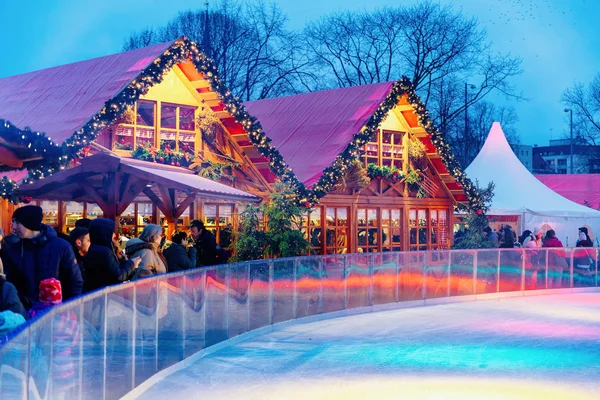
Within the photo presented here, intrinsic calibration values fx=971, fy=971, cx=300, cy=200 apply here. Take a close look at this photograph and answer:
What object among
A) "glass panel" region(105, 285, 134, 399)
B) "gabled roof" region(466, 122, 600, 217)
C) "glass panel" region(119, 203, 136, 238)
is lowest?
"glass panel" region(105, 285, 134, 399)

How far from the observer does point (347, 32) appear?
164 feet

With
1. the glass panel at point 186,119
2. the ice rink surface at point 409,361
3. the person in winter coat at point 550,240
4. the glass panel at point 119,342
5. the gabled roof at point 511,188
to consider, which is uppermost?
the glass panel at point 186,119

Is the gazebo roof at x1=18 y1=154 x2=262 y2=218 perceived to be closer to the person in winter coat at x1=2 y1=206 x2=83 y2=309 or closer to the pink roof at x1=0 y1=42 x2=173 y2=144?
the pink roof at x1=0 y1=42 x2=173 y2=144

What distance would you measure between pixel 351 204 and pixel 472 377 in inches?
603

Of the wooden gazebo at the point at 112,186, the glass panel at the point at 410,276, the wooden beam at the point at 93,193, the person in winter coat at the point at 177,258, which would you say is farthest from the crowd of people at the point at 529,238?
the person in winter coat at the point at 177,258

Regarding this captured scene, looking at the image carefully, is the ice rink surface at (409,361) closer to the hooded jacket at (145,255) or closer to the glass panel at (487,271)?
the hooded jacket at (145,255)

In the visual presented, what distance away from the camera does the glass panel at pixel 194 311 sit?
1073 centimetres

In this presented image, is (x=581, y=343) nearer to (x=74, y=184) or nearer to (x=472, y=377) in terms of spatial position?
(x=472, y=377)

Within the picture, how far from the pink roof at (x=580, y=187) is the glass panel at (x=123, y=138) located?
94.3 ft

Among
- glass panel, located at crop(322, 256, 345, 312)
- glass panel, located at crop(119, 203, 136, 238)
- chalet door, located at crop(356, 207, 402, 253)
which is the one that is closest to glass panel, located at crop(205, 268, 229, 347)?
glass panel, located at crop(322, 256, 345, 312)

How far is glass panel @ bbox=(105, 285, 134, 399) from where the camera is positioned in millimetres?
7895

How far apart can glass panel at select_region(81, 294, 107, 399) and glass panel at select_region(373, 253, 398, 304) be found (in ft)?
34.5

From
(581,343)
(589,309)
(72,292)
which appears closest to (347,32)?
(589,309)

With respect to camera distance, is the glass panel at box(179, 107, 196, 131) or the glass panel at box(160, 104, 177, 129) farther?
the glass panel at box(179, 107, 196, 131)
